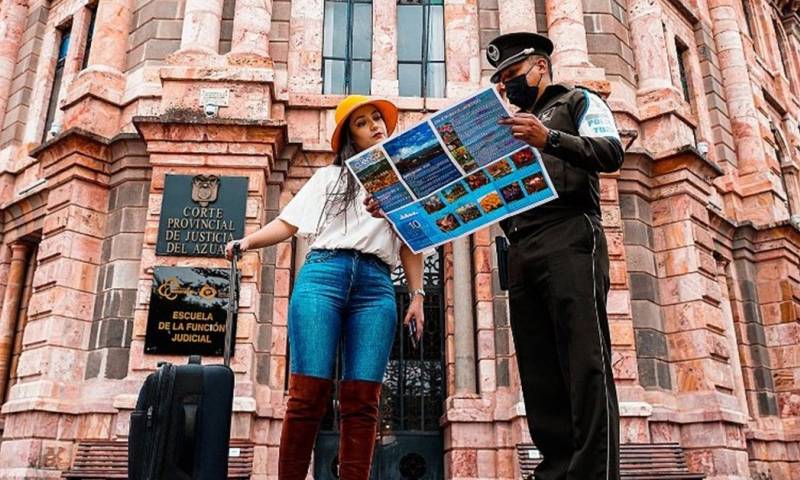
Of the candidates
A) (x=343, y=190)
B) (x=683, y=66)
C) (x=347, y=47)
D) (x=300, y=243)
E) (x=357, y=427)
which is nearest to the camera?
(x=357, y=427)

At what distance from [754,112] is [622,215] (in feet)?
21.4

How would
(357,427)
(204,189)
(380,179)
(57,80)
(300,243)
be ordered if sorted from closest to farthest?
(357,427)
(380,179)
(204,189)
(300,243)
(57,80)

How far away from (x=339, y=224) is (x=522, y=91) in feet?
3.77

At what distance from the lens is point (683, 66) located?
13945 mm

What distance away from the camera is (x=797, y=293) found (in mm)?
13344

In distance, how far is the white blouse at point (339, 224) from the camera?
11.1 ft

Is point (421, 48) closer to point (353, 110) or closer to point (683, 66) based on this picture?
point (683, 66)

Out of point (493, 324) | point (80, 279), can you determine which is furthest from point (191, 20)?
point (493, 324)

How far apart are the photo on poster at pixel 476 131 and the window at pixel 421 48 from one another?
25.4ft

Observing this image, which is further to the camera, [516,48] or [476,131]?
[516,48]

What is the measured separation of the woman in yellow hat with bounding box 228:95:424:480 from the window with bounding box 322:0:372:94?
23.4ft

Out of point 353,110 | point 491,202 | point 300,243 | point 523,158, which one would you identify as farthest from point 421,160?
point 300,243

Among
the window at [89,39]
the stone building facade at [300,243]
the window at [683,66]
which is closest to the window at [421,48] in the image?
the stone building facade at [300,243]

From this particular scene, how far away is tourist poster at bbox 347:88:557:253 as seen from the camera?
2.94 m
